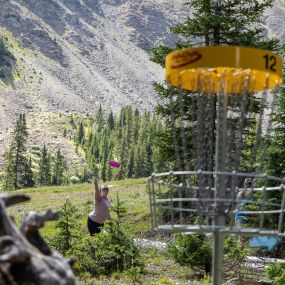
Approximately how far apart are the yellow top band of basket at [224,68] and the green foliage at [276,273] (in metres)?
3.45

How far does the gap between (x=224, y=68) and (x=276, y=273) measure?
14.4 feet

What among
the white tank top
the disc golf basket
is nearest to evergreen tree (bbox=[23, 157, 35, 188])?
the white tank top

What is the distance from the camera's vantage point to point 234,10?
20.4m

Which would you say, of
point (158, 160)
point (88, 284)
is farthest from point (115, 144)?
point (88, 284)

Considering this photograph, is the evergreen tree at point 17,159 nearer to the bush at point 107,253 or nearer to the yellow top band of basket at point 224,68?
the bush at point 107,253

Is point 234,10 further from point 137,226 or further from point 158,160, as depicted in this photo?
point 137,226

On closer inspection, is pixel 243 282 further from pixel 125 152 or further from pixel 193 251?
pixel 125 152

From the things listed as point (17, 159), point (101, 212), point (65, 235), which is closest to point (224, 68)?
point (65, 235)

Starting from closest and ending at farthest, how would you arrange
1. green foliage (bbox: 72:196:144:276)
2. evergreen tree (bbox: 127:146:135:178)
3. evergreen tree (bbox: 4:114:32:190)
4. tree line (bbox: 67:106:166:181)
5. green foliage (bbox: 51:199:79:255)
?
green foliage (bbox: 72:196:144:276), green foliage (bbox: 51:199:79:255), evergreen tree (bbox: 4:114:32:190), tree line (bbox: 67:106:166:181), evergreen tree (bbox: 127:146:135:178)

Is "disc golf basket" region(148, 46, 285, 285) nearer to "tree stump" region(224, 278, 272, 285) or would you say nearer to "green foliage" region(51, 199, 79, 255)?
"tree stump" region(224, 278, 272, 285)

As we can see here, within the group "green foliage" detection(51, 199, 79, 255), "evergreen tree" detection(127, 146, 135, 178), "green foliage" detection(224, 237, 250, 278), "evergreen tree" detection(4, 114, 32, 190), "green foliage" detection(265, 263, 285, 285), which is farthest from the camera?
"evergreen tree" detection(127, 146, 135, 178)

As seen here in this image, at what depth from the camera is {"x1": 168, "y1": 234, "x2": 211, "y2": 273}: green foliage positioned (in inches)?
456

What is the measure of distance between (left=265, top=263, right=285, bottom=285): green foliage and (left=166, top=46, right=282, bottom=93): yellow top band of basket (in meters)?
3.45

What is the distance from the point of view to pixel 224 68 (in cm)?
638
